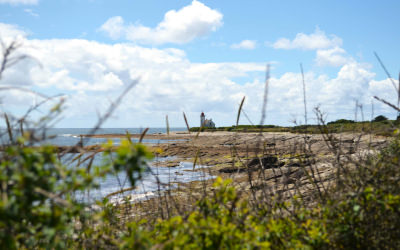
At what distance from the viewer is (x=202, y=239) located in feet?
7.95

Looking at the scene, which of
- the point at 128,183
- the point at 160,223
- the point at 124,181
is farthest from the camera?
the point at 128,183

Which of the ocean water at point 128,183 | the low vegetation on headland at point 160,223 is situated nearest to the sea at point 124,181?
the ocean water at point 128,183

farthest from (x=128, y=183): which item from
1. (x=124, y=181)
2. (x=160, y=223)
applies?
(x=160, y=223)

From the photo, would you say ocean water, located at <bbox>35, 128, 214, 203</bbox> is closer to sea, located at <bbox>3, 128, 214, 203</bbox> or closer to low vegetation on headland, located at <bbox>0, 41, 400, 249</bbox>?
sea, located at <bbox>3, 128, 214, 203</bbox>

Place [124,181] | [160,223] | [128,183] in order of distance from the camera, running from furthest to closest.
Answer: [128,183], [124,181], [160,223]

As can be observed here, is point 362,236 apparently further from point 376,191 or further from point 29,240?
point 29,240

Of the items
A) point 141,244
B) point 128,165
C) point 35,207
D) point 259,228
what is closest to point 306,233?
point 259,228

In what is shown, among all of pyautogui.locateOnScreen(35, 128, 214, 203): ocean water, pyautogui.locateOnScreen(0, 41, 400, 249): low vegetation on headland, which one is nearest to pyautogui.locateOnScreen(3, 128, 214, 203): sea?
pyautogui.locateOnScreen(35, 128, 214, 203): ocean water

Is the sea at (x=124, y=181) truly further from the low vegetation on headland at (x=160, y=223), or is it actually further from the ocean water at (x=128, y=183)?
the low vegetation on headland at (x=160, y=223)

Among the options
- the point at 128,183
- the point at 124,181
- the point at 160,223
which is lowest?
the point at 128,183

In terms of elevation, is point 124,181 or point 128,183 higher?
point 124,181

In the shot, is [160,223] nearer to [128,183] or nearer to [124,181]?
[124,181]

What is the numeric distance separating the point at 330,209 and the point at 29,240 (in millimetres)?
2306

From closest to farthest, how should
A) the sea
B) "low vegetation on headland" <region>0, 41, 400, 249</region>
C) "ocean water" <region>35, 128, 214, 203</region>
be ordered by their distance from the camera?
"low vegetation on headland" <region>0, 41, 400, 249</region> < the sea < "ocean water" <region>35, 128, 214, 203</region>
